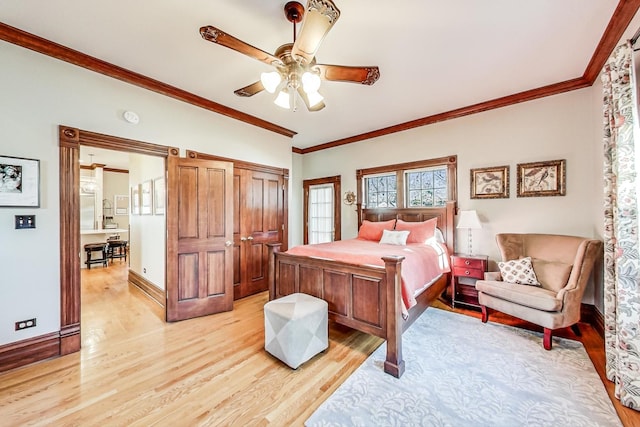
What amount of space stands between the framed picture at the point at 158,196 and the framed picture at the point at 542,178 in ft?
16.6

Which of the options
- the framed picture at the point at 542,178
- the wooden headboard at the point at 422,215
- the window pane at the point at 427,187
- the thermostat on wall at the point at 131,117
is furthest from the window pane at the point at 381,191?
the thermostat on wall at the point at 131,117

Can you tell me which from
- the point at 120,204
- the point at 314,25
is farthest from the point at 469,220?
the point at 120,204

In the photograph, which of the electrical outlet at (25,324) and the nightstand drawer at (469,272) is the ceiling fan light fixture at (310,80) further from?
the electrical outlet at (25,324)

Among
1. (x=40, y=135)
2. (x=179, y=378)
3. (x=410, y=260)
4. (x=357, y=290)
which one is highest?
(x=40, y=135)

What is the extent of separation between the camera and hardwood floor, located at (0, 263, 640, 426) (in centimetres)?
167

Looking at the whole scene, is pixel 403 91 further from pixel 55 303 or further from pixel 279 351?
pixel 55 303

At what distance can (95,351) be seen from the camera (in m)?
2.44

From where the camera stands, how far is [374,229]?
4301 millimetres

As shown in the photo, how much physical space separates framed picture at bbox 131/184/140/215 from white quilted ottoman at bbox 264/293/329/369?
3871 millimetres

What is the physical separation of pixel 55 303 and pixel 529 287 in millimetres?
4747

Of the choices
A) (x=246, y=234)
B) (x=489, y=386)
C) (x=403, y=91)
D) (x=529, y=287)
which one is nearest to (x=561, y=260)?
(x=529, y=287)

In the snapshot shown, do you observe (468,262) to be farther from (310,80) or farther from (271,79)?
(271,79)

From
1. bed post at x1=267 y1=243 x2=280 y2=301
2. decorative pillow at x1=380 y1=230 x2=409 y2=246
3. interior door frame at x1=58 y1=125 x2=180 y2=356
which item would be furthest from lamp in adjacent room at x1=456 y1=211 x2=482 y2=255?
interior door frame at x1=58 y1=125 x2=180 y2=356

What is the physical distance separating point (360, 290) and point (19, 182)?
3153 mm
